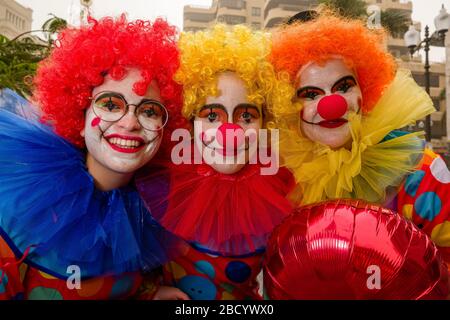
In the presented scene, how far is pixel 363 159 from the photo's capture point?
161 centimetres

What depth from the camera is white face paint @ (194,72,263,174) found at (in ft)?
5.18

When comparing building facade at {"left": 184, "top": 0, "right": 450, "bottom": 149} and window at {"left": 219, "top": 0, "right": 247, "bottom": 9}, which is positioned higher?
window at {"left": 219, "top": 0, "right": 247, "bottom": 9}

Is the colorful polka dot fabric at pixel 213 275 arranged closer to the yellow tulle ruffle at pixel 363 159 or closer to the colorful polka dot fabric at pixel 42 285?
the colorful polka dot fabric at pixel 42 285

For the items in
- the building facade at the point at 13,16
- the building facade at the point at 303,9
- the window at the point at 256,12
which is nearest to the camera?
the building facade at the point at 13,16

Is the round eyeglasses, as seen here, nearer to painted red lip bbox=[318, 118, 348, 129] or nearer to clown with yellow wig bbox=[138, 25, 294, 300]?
clown with yellow wig bbox=[138, 25, 294, 300]

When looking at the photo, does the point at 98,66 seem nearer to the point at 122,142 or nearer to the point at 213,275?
the point at 122,142

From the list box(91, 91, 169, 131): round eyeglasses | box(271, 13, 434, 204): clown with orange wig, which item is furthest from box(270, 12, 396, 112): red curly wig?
box(91, 91, 169, 131): round eyeglasses

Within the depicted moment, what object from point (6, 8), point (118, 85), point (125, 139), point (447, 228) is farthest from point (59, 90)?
point (6, 8)

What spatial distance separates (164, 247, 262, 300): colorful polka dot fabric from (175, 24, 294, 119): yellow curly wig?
0.67 m

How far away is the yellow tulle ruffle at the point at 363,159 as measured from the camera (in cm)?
156

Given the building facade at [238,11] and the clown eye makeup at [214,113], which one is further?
the building facade at [238,11]

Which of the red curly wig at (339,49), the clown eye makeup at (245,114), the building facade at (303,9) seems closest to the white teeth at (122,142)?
the clown eye makeup at (245,114)
